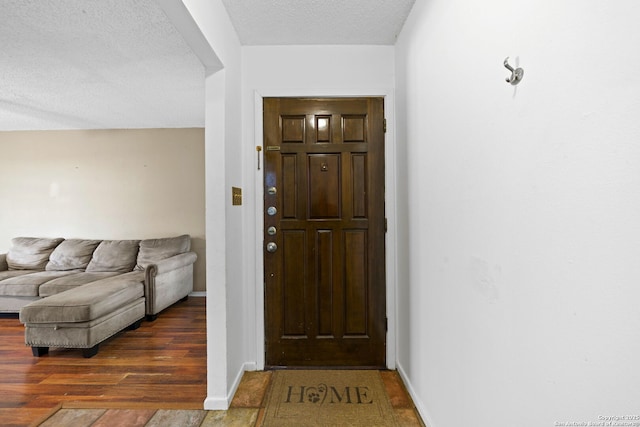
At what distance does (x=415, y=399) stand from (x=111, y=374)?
214 centimetres

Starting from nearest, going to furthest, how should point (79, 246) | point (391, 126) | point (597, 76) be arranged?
point (597, 76) → point (391, 126) → point (79, 246)

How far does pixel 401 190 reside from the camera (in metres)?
2.30

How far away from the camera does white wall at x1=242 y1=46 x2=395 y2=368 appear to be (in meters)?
2.44

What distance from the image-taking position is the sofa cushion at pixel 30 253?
4227 mm

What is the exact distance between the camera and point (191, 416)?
1.91m

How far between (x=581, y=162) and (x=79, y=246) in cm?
510

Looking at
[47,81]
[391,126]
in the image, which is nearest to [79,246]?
[47,81]

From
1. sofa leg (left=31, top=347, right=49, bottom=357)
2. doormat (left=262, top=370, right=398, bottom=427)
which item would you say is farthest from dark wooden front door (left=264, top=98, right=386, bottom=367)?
sofa leg (left=31, top=347, right=49, bottom=357)

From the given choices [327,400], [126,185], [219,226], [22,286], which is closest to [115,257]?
[22,286]

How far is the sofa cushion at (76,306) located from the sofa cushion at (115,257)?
0.95 m

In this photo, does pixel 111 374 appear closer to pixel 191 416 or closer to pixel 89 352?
pixel 89 352

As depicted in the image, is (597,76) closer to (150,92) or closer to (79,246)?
(150,92)

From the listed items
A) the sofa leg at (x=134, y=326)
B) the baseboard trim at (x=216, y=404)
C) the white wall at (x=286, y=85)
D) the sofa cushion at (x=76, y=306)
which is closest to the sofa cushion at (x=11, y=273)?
the sofa cushion at (x=76, y=306)

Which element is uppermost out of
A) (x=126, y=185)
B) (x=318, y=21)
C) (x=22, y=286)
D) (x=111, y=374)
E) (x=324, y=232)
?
(x=318, y=21)
